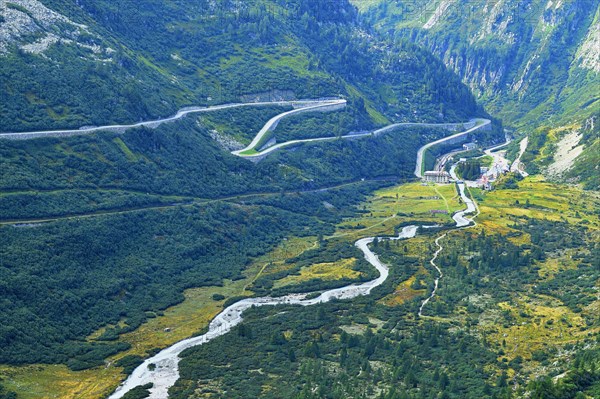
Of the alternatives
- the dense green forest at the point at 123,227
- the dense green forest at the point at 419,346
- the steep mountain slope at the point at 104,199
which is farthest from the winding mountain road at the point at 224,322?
the dense green forest at the point at 123,227

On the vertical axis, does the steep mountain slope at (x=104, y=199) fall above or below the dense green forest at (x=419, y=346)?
above

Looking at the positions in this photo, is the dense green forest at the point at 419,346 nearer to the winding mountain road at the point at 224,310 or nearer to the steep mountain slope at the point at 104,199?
the winding mountain road at the point at 224,310

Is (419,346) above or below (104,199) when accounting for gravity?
below

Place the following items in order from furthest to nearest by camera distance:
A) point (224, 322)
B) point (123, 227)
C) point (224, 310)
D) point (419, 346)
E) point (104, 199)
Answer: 1. point (104, 199)
2. point (123, 227)
3. point (224, 310)
4. point (224, 322)
5. point (419, 346)

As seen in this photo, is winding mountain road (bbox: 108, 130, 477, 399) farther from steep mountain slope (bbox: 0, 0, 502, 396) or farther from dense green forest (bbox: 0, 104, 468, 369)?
dense green forest (bbox: 0, 104, 468, 369)

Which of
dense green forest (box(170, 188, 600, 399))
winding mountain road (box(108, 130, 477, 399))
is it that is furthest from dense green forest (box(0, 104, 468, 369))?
dense green forest (box(170, 188, 600, 399))

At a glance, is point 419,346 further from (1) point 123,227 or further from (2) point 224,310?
(1) point 123,227

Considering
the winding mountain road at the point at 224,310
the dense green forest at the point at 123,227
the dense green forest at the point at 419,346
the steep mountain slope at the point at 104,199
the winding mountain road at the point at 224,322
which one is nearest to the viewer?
the dense green forest at the point at 419,346

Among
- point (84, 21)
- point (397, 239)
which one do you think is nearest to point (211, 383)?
point (397, 239)

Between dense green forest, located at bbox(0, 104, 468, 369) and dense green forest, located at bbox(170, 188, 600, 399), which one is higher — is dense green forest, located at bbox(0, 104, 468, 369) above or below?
above

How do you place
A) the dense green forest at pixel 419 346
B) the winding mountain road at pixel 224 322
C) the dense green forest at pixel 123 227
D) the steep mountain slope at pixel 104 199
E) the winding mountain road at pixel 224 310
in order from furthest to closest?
1. the steep mountain slope at pixel 104 199
2. the dense green forest at pixel 123 227
3. the winding mountain road at pixel 224 310
4. the winding mountain road at pixel 224 322
5. the dense green forest at pixel 419 346

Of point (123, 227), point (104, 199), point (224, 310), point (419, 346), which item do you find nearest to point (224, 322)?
point (224, 310)
